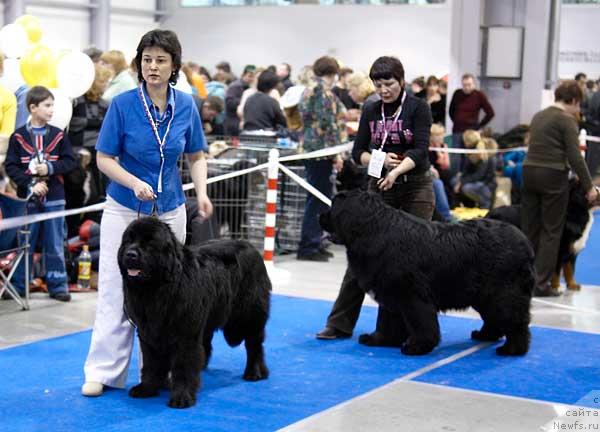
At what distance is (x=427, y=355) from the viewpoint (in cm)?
564

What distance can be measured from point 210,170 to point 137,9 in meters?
16.4

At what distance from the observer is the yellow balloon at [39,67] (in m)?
7.89

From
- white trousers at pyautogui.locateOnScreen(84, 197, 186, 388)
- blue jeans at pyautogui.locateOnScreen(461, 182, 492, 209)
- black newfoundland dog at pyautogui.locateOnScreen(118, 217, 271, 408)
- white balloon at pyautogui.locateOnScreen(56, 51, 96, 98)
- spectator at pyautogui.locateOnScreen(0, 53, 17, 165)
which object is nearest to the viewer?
black newfoundland dog at pyautogui.locateOnScreen(118, 217, 271, 408)

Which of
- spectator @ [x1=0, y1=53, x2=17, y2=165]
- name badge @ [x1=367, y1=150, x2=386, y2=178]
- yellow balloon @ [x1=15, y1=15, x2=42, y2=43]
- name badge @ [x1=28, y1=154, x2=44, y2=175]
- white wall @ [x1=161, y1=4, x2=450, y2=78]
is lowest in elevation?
name badge @ [x1=28, y1=154, x2=44, y2=175]

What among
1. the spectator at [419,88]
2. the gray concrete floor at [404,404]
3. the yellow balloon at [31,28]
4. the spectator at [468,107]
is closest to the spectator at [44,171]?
the gray concrete floor at [404,404]

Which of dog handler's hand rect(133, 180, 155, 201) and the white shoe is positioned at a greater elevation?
dog handler's hand rect(133, 180, 155, 201)

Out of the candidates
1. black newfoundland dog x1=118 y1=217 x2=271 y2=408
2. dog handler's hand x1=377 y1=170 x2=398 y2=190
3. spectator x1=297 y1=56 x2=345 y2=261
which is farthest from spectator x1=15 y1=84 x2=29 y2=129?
black newfoundland dog x1=118 y1=217 x2=271 y2=408

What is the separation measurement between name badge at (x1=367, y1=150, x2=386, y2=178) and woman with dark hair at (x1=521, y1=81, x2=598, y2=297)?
2272mm

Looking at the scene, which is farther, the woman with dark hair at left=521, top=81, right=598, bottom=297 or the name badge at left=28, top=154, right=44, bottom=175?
the woman with dark hair at left=521, top=81, right=598, bottom=297

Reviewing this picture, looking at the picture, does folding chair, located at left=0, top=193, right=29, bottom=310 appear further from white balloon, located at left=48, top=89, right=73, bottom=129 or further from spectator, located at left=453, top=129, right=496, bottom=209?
spectator, located at left=453, top=129, right=496, bottom=209

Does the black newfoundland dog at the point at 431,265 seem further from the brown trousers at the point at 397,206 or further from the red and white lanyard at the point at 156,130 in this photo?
the red and white lanyard at the point at 156,130

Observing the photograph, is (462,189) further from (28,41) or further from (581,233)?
(28,41)

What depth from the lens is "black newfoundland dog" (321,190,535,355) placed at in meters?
5.47

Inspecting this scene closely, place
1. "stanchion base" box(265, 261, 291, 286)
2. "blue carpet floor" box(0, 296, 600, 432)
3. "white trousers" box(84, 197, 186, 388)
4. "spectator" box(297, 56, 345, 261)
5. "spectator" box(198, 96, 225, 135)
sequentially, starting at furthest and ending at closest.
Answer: "spectator" box(198, 96, 225, 135), "spectator" box(297, 56, 345, 261), "stanchion base" box(265, 261, 291, 286), "white trousers" box(84, 197, 186, 388), "blue carpet floor" box(0, 296, 600, 432)
